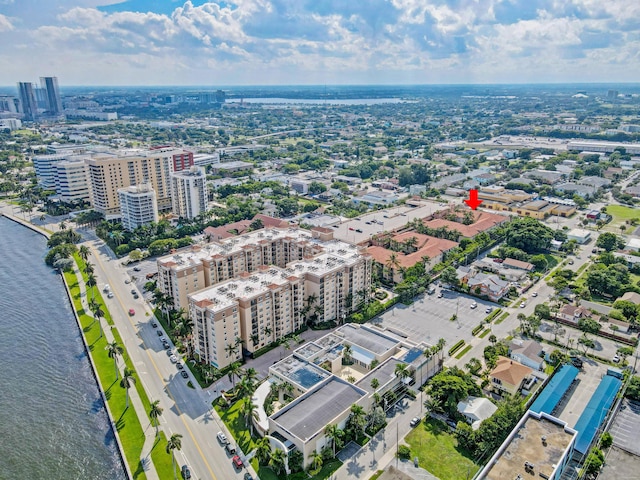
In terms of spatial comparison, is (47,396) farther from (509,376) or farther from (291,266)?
(509,376)

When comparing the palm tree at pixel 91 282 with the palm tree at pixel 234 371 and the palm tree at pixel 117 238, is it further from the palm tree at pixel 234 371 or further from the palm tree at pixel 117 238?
the palm tree at pixel 234 371

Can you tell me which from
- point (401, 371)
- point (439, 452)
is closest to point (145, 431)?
point (401, 371)

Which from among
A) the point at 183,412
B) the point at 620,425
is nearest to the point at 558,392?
the point at 620,425

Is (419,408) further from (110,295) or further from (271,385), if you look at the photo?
(110,295)

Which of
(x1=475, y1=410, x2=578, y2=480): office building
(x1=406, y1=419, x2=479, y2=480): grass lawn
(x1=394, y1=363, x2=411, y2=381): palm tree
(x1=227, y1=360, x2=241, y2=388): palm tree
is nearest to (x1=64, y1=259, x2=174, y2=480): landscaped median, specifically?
(x1=227, y1=360, x2=241, y2=388): palm tree

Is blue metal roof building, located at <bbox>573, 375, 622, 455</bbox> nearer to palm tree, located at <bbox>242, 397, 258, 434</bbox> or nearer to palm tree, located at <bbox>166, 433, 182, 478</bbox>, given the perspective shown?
palm tree, located at <bbox>242, 397, 258, 434</bbox>
